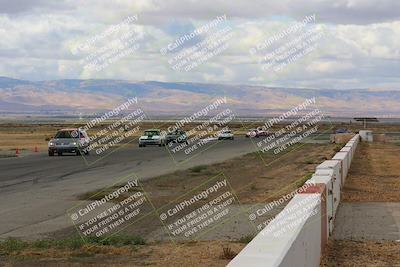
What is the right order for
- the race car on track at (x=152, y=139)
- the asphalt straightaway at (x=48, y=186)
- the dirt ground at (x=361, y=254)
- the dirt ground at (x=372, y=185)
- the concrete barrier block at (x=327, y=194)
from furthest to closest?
1. the race car on track at (x=152, y=139)
2. the dirt ground at (x=372, y=185)
3. the asphalt straightaway at (x=48, y=186)
4. the concrete barrier block at (x=327, y=194)
5. the dirt ground at (x=361, y=254)

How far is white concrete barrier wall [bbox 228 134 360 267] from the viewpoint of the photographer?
16.1 ft

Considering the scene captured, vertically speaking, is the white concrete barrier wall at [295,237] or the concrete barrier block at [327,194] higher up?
Result: the white concrete barrier wall at [295,237]

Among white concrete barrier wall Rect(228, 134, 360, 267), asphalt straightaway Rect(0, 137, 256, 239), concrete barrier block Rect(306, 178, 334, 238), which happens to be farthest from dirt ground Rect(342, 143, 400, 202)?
asphalt straightaway Rect(0, 137, 256, 239)

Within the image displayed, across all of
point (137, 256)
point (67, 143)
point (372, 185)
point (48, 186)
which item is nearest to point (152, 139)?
point (67, 143)

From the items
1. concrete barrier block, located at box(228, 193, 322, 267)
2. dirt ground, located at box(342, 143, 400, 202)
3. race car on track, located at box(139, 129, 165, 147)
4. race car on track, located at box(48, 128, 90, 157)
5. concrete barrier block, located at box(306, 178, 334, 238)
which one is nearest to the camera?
concrete barrier block, located at box(228, 193, 322, 267)

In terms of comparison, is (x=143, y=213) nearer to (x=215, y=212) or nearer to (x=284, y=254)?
(x=215, y=212)

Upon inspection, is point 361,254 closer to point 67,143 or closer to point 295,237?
point 295,237

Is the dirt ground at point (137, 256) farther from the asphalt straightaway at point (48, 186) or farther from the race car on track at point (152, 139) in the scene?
the race car on track at point (152, 139)

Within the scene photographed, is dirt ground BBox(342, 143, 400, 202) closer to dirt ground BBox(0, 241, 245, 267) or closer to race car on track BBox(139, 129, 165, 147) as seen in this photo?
dirt ground BBox(0, 241, 245, 267)

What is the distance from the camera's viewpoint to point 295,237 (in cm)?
605

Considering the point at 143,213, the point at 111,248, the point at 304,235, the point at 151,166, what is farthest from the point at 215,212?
the point at 151,166

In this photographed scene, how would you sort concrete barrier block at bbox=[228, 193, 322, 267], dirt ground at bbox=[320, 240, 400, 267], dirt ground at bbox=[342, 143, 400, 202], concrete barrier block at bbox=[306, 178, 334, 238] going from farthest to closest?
dirt ground at bbox=[342, 143, 400, 202] < concrete barrier block at bbox=[306, 178, 334, 238] < dirt ground at bbox=[320, 240, 400, 267] < concrete barrier block at bbox=[228, 193, 322, 267]

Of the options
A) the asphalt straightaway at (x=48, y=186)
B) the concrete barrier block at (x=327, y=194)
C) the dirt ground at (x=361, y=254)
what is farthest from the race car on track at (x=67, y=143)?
the dirt ground at (x=361, y=254)

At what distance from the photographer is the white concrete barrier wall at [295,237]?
4897 millimetres
